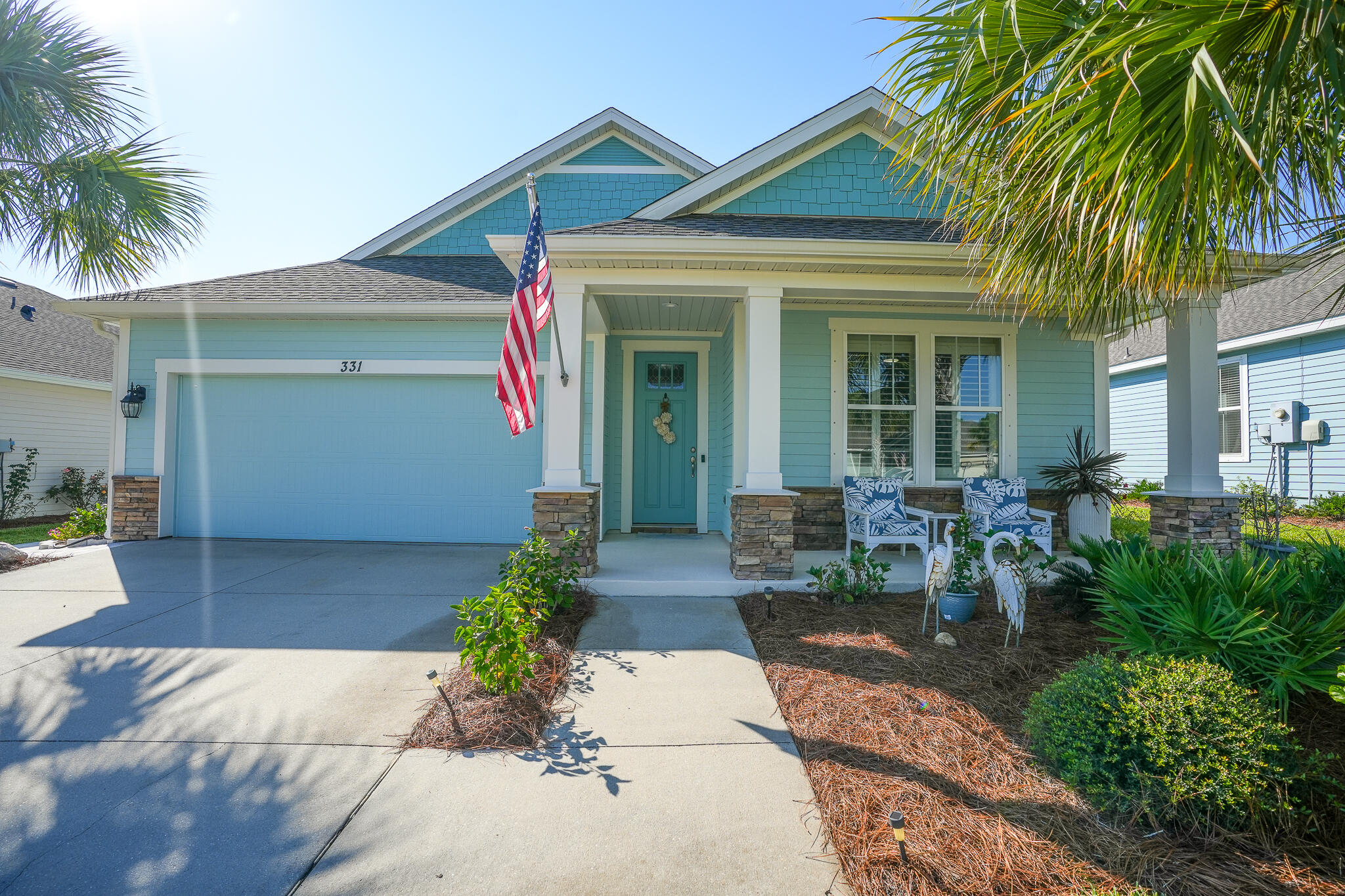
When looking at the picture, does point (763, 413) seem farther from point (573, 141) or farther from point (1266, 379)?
A: point (1266, 379)

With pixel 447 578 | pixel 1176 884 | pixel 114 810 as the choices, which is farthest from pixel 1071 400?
pixel 114 810

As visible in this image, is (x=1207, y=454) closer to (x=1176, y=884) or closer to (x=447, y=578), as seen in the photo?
(x=1176, y=884)

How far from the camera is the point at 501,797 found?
2.21m

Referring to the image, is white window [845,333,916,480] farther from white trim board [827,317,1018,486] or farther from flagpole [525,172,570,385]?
flagpole [525,172,570,385]

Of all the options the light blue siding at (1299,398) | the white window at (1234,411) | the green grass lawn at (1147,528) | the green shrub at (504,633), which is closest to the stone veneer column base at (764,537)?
the green shrub at (504,633)

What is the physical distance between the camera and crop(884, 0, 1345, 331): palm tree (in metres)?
2.08

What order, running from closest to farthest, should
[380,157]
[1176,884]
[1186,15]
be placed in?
[1176,884] → [1186,15] → [380,157]

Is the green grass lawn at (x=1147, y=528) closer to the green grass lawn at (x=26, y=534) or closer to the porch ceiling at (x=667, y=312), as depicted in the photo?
the porch ceiling at (x=667, y=312)

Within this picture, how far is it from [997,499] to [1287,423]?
7.03m

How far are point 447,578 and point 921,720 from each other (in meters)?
4.11

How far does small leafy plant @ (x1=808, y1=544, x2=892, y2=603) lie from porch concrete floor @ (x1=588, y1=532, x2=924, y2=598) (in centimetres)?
23

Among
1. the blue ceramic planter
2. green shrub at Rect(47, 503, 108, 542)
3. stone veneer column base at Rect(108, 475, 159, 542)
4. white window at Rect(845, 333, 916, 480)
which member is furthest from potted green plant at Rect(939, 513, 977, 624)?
green shrub at Rect(47, 503, 108, 542)

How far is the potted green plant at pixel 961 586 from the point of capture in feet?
13.3

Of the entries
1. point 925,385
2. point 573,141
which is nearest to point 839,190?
point 925,385
